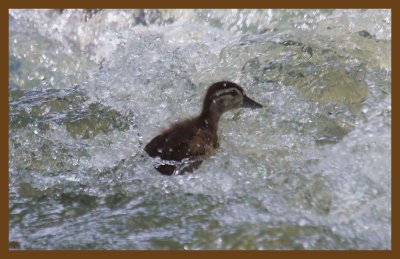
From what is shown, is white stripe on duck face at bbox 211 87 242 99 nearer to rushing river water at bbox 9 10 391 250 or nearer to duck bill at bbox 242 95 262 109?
duck bill at bbox 242 95 262 109

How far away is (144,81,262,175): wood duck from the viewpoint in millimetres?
5332

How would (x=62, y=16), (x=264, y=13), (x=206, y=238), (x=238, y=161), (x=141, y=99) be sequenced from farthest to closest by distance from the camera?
(x=62, y=16) → (x=264, y=13) → (x=141, y=99) → (x=238, y=161) → (x=206, y=238)

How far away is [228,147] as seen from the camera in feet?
19.8

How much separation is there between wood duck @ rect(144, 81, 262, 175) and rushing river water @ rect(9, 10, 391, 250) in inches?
3.9

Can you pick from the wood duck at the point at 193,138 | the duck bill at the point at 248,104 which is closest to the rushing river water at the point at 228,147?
the wood duck at the point at 193,138

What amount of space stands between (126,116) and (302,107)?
195cm

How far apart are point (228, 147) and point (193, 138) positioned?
2.23ft

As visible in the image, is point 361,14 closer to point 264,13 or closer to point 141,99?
point 264,13

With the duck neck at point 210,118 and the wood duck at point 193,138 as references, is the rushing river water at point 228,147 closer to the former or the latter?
the wood duck at point 193,138

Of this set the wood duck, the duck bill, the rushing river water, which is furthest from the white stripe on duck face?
the rushing river water

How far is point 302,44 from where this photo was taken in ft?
27.0

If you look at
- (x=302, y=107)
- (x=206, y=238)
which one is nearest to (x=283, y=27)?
(x=302, y=107)

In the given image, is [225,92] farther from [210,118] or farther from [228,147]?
[228,147]

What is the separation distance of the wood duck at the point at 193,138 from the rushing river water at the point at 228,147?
0.10m
